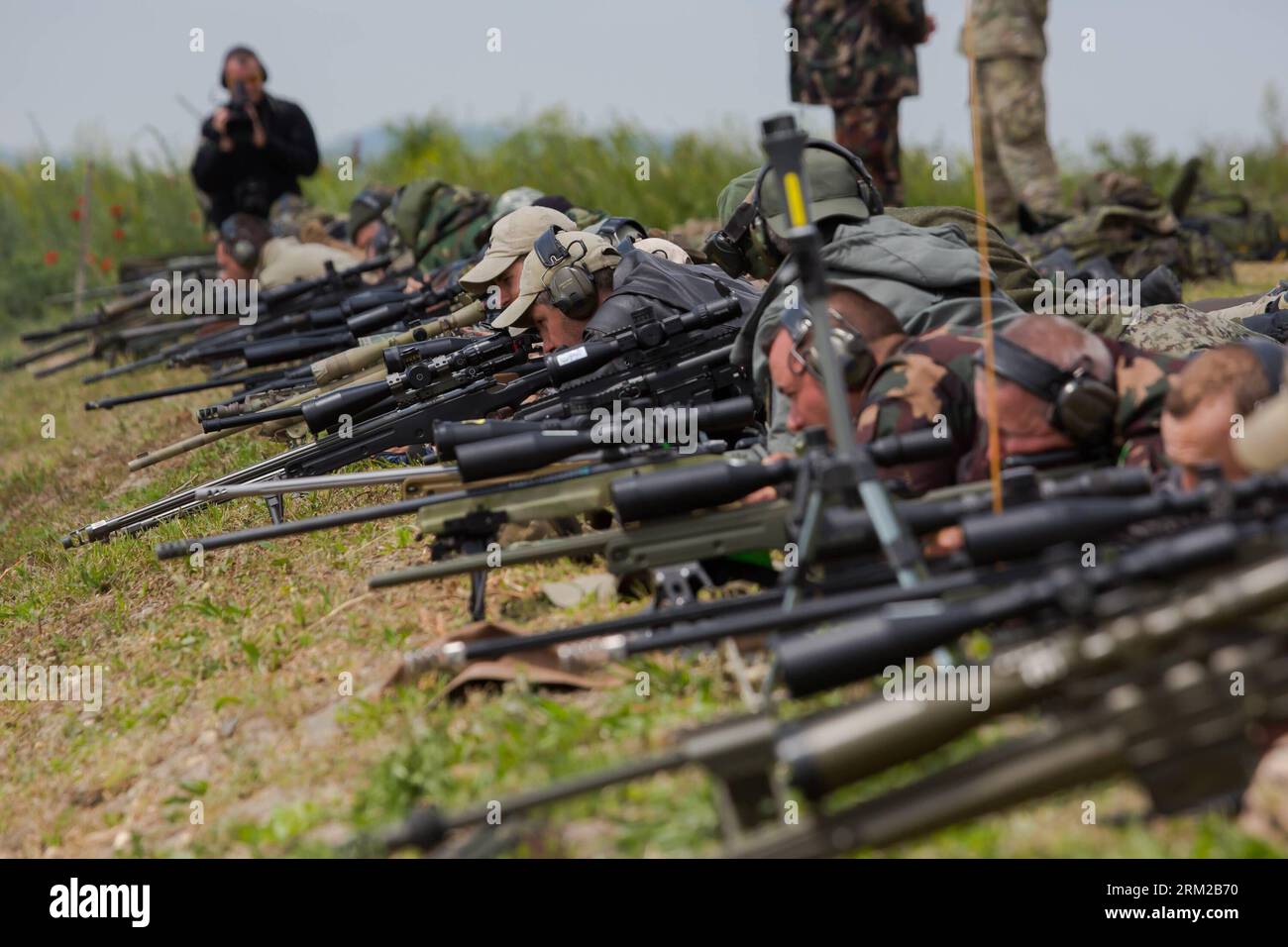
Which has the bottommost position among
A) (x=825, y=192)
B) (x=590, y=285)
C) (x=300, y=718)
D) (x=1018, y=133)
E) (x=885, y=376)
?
(x=300, y=718)

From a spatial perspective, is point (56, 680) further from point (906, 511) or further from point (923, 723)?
point (923, 723)

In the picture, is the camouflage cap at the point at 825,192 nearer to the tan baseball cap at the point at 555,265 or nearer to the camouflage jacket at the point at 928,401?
the camouflage jacket at the point at 928,401

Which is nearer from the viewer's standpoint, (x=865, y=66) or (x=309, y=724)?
(x=309, y=724)

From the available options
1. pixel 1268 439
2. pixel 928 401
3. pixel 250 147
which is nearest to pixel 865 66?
pixel 250 147

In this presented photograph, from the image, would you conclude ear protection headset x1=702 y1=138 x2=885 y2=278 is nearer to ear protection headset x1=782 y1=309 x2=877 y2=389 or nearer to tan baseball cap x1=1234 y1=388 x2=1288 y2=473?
ear protection headset x1=782 y1=309 x2=877 y2=389

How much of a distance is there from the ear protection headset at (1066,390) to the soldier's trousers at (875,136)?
7659 mm

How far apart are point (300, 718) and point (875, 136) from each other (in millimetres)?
8521

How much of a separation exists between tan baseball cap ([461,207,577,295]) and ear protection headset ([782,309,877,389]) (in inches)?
117

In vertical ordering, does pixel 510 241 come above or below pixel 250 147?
below

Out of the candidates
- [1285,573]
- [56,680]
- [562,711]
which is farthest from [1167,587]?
[56,680]

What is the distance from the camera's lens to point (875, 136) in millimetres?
11969

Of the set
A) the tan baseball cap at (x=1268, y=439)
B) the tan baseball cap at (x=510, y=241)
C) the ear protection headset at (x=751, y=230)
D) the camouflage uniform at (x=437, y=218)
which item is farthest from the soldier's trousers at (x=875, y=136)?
the tan baseball cap at (x=1268, y=439)

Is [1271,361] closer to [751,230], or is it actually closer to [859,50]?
[751,230]
